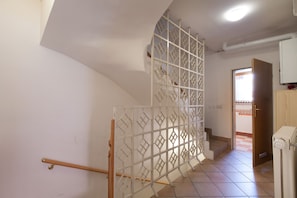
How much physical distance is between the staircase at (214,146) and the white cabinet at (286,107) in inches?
45.9

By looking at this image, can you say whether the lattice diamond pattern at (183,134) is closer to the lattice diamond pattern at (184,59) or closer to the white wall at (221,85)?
the lattice diamond pattern at (184,59)

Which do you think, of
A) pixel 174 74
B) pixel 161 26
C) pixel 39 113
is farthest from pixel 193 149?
pixel 39 113

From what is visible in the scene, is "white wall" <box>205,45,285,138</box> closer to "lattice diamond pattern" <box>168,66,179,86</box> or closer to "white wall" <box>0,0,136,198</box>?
"lattice diamond pattern" <box>168,66,179,86</box>

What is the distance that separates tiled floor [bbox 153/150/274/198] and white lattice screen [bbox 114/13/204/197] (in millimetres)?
209

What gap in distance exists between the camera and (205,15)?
92.6 inches

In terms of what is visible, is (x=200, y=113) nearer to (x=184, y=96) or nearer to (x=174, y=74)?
(x=184, y=96)

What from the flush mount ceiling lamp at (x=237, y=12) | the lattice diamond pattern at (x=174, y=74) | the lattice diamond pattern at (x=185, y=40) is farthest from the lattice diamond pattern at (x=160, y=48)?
the flush mount ceiling lamp at (x=237, y=12)

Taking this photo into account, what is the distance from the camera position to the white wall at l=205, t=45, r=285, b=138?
3.57m

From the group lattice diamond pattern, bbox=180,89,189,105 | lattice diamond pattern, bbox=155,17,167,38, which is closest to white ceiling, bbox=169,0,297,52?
lattice diamond pattern, bbox=155,17,167,38

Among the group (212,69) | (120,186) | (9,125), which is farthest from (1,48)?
(212,69)

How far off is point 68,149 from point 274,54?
3.94 meters

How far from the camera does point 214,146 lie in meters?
3.40

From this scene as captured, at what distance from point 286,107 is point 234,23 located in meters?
1.51

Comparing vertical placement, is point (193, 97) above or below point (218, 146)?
above
